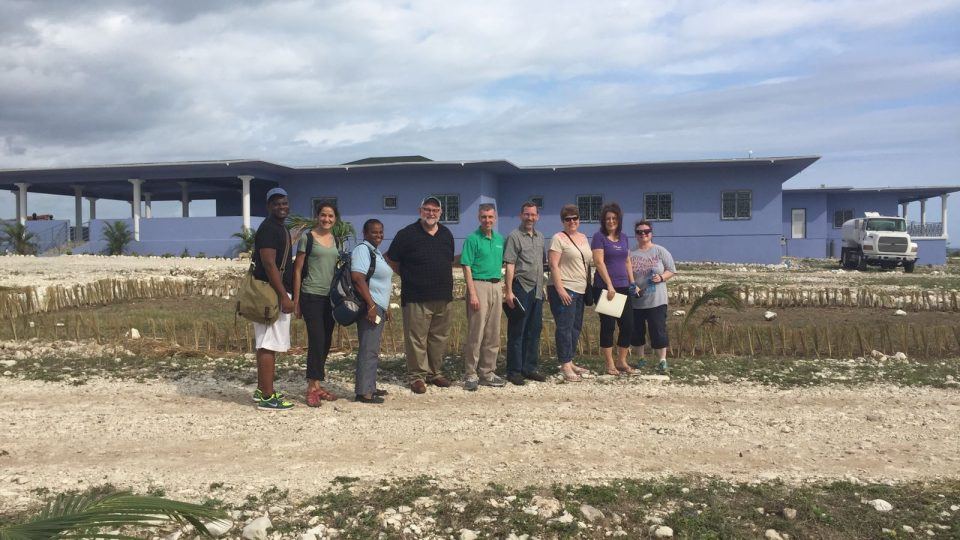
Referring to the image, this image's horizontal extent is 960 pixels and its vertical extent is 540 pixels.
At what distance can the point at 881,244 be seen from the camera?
23.2 metres

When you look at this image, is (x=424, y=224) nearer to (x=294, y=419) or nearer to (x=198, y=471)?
(x=294, y=419)

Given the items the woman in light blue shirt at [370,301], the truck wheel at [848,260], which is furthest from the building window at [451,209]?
the woman in light blue shirt at [370,301]

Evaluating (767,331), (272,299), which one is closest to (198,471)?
(272,299)

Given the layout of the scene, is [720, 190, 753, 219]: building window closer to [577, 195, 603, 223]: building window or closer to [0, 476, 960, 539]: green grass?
[577, 195, 603, 223]: building window

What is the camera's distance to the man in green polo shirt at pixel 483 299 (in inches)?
234

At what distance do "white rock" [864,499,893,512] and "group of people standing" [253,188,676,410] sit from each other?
3.11 m

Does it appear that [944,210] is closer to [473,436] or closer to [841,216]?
[841,216]

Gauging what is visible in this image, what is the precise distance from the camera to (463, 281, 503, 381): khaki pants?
19.6 ft

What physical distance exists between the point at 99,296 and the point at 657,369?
9841 mm

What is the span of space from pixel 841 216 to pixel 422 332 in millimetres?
33221

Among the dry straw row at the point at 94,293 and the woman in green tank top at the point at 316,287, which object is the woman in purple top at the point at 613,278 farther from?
the dry straw row at the point at 94,293

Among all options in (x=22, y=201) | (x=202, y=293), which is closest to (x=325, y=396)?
(x=202, y=293)

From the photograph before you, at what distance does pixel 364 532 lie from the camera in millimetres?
3154

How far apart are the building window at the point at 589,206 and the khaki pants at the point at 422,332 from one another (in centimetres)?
2107
